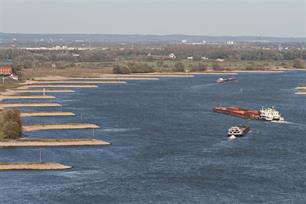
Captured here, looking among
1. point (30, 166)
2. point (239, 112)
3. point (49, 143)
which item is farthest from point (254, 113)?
point (30, 166)

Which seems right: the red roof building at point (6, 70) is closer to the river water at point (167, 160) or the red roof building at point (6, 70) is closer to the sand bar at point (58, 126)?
the river water at point (167, 160)

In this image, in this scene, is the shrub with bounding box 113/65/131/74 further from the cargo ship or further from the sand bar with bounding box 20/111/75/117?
the sand bar with bounding box 20/111/75/117

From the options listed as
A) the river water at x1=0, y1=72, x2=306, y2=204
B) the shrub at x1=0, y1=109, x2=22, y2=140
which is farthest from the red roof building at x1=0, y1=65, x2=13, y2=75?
the shrub at x1=0, y1=109, x2=22, y2=140

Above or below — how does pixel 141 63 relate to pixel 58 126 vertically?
below

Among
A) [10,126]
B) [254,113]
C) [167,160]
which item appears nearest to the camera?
[167,160]

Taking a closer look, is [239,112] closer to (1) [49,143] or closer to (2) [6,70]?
(1) [49,143]

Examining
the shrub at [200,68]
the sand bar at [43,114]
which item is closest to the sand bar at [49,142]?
the sand bar at [43,114]
